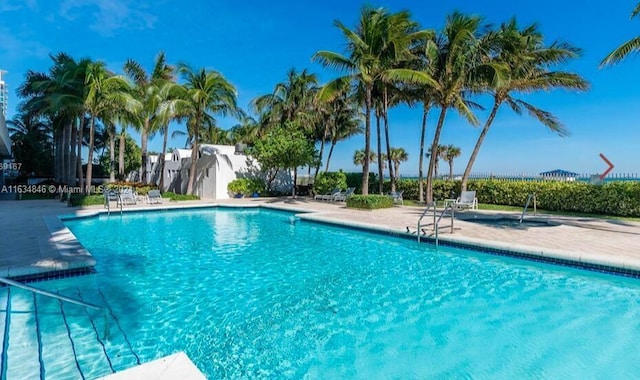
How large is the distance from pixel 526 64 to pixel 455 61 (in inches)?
120

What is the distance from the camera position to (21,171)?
99.0 feet

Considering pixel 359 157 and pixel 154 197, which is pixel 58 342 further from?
pixel 359 157

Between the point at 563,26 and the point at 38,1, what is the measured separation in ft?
74.6

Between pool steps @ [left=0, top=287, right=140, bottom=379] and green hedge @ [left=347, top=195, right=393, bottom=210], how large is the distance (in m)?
11.5

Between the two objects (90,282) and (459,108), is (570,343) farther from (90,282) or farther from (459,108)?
(459,108)

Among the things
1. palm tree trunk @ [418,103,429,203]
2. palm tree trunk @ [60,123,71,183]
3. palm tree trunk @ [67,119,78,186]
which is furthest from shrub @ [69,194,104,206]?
palm tree trunk @ [418,103,429,203]

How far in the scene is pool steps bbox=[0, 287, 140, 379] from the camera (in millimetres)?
3256

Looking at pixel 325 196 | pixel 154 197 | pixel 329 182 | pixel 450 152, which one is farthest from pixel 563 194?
pixel 450 152

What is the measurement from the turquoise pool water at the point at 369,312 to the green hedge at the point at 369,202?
6313mm

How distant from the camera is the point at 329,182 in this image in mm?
21375

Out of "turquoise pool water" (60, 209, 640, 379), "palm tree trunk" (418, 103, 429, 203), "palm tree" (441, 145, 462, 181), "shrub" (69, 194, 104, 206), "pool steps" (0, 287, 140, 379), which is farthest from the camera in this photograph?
"palm tree" (441, 145, 462, 181)

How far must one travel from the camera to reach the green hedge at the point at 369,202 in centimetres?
1509

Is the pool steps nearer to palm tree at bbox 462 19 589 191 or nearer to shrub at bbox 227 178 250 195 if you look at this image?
palm tree at bbox 462 19 589 191

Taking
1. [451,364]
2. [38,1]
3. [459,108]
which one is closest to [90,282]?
[451,364]
